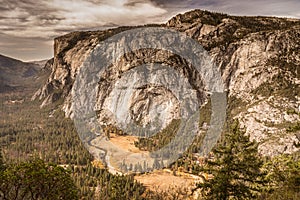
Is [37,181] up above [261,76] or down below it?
below

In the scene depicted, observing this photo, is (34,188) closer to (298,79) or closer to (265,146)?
(265,146)

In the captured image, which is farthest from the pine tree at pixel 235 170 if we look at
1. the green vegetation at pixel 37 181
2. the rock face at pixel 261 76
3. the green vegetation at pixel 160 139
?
the green vegetation at pixel 160 139

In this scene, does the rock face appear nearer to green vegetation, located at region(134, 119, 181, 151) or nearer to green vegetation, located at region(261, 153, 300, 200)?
green vegetation, located at region(134, 119, 181, 151)

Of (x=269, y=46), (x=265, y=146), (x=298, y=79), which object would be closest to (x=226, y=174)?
(x=265, y=146)

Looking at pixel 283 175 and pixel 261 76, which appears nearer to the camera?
pixel 283 175

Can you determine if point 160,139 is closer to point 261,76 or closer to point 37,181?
point 261,76

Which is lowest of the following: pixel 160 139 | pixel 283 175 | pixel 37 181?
pixel 160 139

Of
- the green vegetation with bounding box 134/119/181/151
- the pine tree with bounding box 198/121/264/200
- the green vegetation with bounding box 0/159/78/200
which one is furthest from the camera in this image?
the green vegetation with bounding box 134/119/181/151

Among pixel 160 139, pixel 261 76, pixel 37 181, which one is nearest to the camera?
pixel 37 181

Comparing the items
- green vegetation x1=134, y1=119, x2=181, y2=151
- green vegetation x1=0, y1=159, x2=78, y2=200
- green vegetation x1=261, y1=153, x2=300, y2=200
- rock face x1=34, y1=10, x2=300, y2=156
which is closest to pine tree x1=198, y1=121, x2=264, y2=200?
green vegetation x1=261, y1=153, x2=300, y2=200

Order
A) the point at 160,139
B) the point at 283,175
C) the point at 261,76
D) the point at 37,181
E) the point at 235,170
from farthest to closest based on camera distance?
the point at 261,76 → the point at 160,139 → the point at 235,170 → the point at 283,175 → the point at 37,181

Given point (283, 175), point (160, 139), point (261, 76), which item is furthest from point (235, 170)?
point (261, 76)
